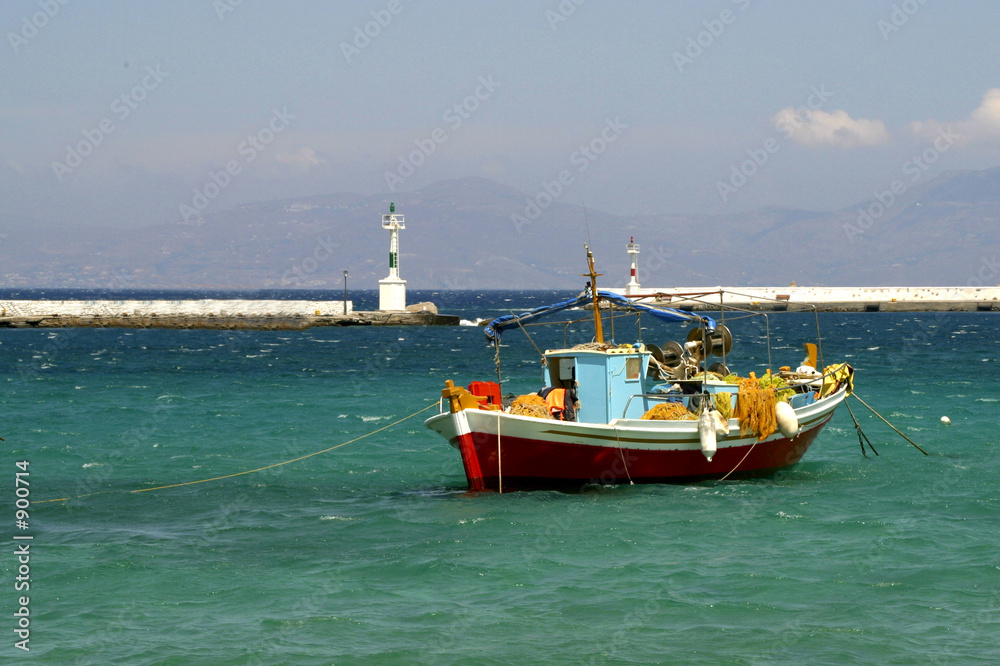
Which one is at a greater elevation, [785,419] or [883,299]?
[883,299]

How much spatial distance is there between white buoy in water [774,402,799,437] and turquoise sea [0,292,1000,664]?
102cm

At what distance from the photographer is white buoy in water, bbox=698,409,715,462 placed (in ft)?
59.6

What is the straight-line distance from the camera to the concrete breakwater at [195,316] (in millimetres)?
88062

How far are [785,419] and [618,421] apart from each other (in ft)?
12.6

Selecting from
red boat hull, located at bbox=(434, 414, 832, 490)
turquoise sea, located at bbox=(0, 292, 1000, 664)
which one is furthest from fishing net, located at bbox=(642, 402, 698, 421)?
turquoise sea, located at bbox=(0, 292, 1000, 664)

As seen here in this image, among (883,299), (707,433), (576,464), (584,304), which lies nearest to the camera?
(576,464)

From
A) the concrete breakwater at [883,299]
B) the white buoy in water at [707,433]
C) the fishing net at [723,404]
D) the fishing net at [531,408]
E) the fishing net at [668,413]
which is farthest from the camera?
the concrete breakwater at [883,299]

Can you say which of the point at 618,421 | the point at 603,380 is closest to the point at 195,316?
the point at 603,380

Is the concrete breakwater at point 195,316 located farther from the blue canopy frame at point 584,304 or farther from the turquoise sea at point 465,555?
the blue canopy frame at point 584,304

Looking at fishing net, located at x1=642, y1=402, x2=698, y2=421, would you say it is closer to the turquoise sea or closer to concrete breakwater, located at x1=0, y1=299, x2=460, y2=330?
the turquoise sea

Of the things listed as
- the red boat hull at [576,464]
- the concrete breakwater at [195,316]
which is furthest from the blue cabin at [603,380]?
the concrete breakwater at [195,316]

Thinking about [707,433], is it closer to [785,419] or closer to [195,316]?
[785,419]

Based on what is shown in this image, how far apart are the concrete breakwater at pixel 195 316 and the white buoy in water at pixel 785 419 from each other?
7042cm

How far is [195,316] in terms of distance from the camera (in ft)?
298
